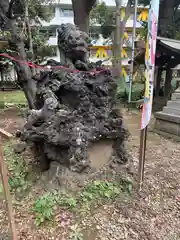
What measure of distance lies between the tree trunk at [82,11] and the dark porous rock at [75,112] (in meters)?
3.44

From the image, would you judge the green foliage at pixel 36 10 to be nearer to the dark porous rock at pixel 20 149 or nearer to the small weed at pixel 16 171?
the dark porous rock at pixel 20 149

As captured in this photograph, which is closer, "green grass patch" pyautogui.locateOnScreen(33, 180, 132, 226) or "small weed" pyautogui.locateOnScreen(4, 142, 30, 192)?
"green grass patch" pyautogui.locateOnScreen(33, 180, 132, 226)

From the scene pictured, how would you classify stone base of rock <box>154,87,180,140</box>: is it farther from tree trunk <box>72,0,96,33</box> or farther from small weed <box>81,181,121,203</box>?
tree trunk <box>72,0,96,33</box>

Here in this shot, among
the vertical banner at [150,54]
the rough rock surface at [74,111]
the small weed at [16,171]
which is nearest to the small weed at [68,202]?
the rough rock surface at [74,111]

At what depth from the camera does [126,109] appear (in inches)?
321

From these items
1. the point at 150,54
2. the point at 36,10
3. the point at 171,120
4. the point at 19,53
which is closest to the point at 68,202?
the point at 150,54

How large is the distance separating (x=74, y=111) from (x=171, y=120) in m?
3.16

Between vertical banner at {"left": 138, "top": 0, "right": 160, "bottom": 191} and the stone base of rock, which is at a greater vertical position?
vertical banner at {"left": 138, "top": 0, "right": 160, "bottom": 191}

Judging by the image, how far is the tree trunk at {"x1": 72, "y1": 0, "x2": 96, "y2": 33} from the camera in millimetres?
5508

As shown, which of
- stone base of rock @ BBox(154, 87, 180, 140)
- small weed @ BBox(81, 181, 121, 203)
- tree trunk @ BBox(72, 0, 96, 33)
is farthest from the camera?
tree trunk @ BBox(72, 0, 96, 33)

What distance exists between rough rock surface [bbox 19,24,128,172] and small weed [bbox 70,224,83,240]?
0.63m

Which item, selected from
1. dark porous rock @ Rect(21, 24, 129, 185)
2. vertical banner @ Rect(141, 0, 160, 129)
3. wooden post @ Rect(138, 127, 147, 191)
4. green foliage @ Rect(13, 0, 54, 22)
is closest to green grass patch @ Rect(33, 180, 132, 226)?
wooden post @ Rect(138, 127, 147, 191)

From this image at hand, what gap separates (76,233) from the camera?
1876 millimetres

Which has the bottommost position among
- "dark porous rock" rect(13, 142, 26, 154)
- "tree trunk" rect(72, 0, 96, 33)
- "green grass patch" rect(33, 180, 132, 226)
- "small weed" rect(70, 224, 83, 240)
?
"dark porous rock" rect(13, 142, 26, 154)
